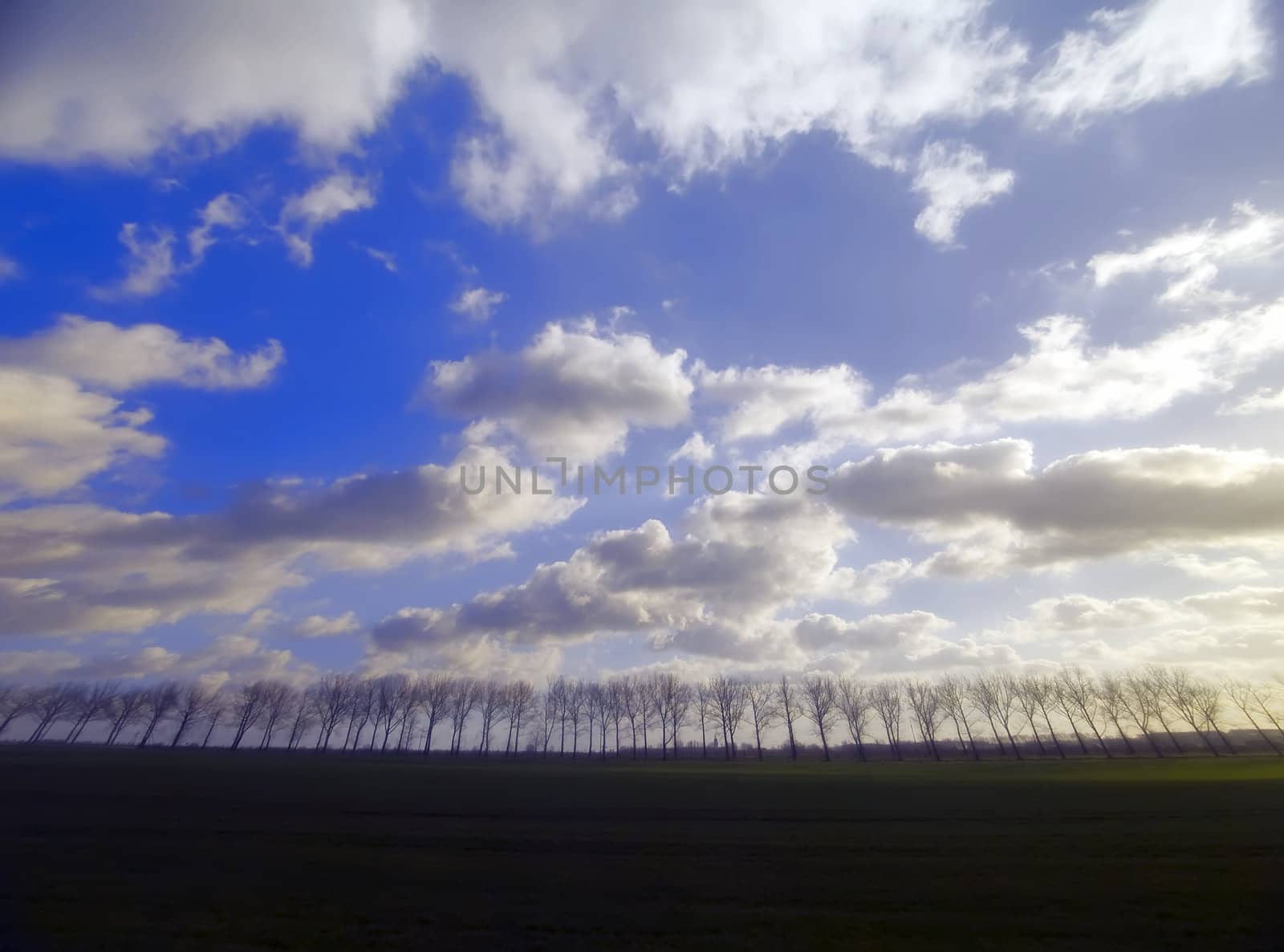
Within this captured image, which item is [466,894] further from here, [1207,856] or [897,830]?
[1207,856]

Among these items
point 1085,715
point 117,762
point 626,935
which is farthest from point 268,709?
point 1085,715

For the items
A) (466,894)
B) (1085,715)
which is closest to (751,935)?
(466,894)

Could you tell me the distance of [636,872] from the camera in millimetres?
22922

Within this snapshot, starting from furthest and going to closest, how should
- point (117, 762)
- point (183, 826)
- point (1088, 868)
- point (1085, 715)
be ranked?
point (1085, 715)
point (117, 762)
point (183, 826)
point (1088, 868)

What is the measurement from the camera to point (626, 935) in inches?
664

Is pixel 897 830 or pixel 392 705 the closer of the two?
pixel 897 830

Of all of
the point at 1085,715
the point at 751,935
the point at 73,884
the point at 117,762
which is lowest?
the point at 751,935

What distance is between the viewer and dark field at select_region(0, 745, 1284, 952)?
54.9 feet

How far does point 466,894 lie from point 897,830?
21.3m

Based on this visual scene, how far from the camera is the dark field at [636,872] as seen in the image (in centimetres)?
1672

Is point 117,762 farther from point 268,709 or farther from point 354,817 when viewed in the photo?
point 268,709

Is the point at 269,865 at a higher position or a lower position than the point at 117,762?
lower

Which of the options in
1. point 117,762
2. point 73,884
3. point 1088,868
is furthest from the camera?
point 117,762

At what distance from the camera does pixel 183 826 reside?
98.1 ft
